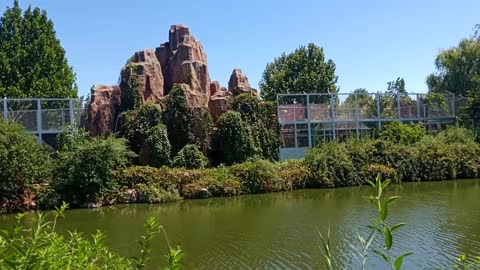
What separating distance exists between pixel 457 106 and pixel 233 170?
67.9 feet

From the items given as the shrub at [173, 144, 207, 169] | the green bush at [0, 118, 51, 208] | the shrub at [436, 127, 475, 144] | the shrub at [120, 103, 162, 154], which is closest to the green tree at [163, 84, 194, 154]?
A: the shrub at [120, 103, 162, 154]

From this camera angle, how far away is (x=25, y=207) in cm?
2164

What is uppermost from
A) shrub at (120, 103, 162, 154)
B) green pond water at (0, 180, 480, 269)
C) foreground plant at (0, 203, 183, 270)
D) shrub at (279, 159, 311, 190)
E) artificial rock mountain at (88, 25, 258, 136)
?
artificial rock mountain at (88, 25, 258, 136)

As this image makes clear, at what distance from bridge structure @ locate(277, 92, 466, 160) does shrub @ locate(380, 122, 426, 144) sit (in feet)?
7.14

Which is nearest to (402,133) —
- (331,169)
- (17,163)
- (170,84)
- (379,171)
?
(379,171)

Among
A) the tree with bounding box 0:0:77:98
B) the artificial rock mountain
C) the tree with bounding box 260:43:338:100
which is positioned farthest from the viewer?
the tree with bounding box 260:43:338:100

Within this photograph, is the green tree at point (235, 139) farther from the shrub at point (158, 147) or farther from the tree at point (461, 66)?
the tree at point (461, 66)

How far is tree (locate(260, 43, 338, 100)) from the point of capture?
152 feet

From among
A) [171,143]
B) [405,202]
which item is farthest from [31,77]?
[405,202]

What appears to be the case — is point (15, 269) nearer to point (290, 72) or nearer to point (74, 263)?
point (74, 263)

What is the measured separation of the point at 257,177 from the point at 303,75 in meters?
23.6

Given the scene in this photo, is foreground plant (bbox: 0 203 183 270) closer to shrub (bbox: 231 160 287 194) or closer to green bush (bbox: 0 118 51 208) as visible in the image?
green bush (bbox: 0 118 51 208)

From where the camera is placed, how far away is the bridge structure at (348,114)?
107 feet

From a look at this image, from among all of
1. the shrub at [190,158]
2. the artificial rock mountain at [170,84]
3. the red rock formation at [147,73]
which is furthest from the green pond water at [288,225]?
the red rock formation at [147,73]
